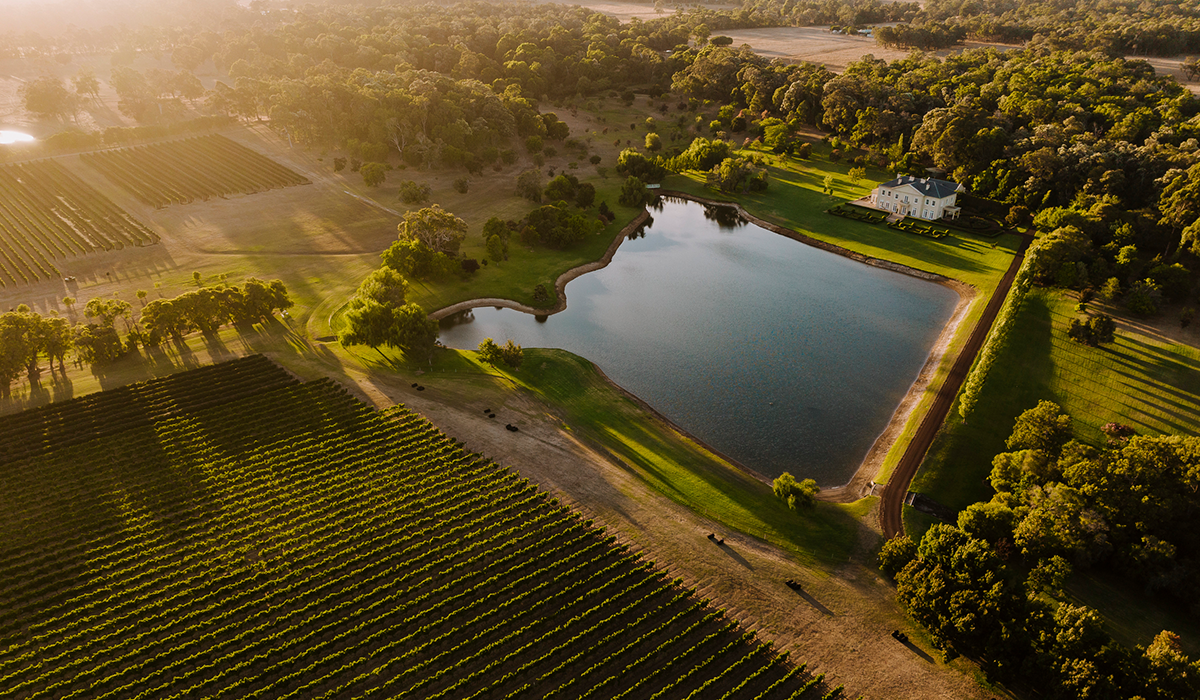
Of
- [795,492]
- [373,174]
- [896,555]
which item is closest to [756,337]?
[795,492]

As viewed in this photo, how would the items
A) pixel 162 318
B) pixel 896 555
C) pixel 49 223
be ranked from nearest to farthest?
pixel 896 555 → pixel 162 318 → pixel 49 223

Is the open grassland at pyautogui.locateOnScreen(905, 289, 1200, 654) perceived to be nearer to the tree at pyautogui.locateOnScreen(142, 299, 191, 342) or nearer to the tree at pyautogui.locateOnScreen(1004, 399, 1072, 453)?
the tree at pyautogui.locateOnScreen(1004, 399, 1072, 453)

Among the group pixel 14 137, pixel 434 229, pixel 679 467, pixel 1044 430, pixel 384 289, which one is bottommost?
pixel 679 467

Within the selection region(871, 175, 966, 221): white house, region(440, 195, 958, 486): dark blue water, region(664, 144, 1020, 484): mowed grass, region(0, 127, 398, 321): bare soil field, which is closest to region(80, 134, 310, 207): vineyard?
region(0, 127, 398, 321): bare soil field

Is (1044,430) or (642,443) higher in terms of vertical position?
(1044,430)

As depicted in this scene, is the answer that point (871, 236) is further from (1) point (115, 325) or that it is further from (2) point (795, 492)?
(1) point (115, 325)

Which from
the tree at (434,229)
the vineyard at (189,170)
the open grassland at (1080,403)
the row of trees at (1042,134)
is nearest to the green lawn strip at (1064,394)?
the open grassland at (1080,403)
